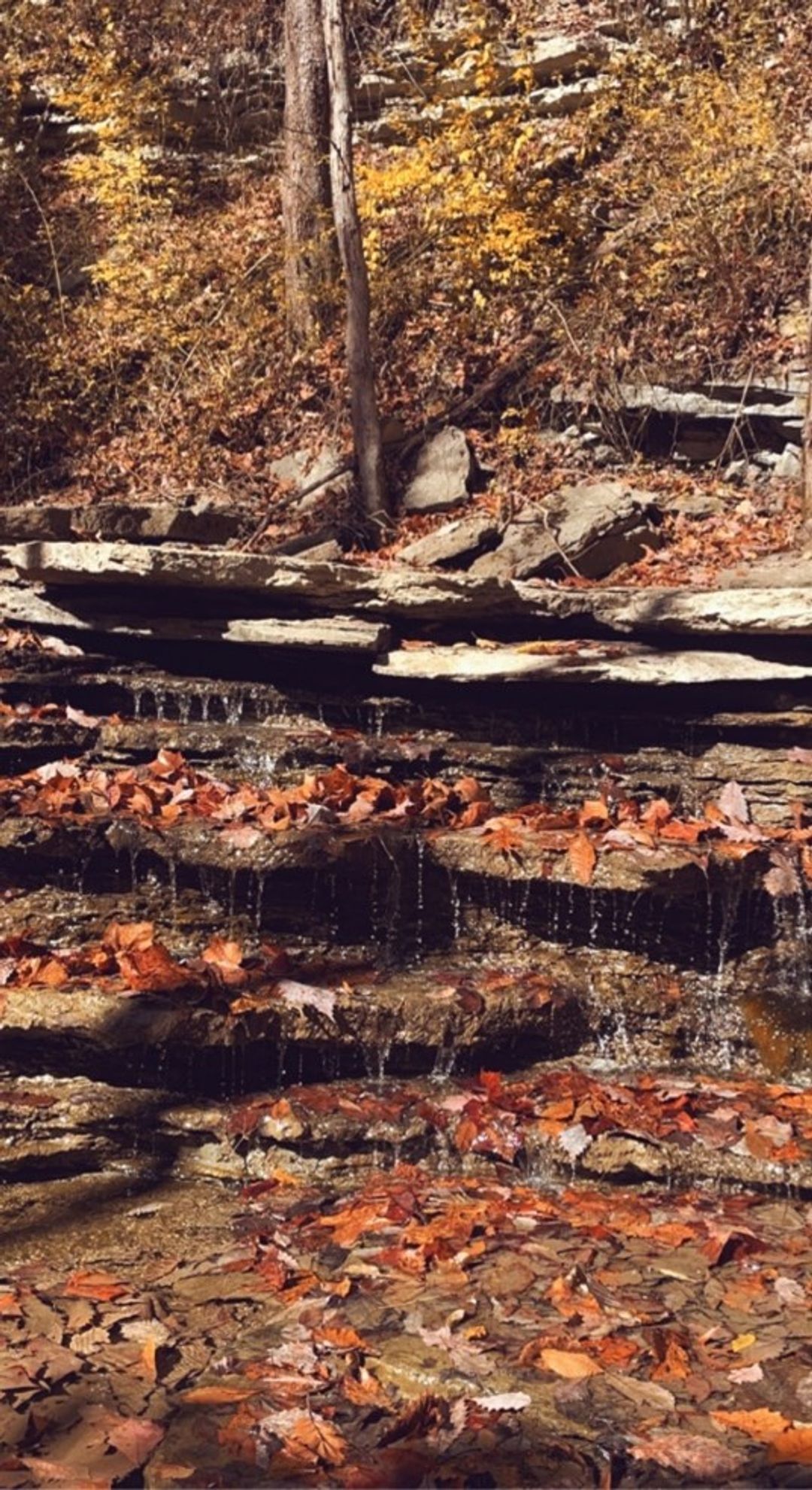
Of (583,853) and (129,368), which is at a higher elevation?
(129,368)

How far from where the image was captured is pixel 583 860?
5445mm

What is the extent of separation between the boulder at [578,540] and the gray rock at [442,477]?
1199 mm

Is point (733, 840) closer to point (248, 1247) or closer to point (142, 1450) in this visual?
point (248, 1247)

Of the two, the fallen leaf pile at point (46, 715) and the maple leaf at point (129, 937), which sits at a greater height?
the fallen leaf pile at point (46, 715)

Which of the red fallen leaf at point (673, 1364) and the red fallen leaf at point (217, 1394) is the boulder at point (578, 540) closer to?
the red fallen leaf at point (673, 1364)

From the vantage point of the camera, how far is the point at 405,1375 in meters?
3.21

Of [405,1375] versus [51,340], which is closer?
[405,1375]

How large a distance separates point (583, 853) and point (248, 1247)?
224 cm

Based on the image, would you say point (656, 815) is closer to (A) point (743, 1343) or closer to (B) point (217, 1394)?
(A) point (743, 1343)

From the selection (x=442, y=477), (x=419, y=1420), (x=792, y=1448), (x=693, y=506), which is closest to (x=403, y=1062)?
(x=419, y=1420)

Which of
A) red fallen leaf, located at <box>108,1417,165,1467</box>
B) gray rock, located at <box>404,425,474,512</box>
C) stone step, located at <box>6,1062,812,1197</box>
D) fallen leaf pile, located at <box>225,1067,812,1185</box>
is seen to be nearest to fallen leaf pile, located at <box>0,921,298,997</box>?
stone step, located at <box>6,1062,812,1197</box>

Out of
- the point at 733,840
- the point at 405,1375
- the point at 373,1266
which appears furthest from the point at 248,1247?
the point at 733,840

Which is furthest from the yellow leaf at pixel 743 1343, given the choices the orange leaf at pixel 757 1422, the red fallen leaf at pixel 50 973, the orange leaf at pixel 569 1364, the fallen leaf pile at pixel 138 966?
the red fallen leaf at pixel 50 973

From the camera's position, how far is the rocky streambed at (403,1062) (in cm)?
312
